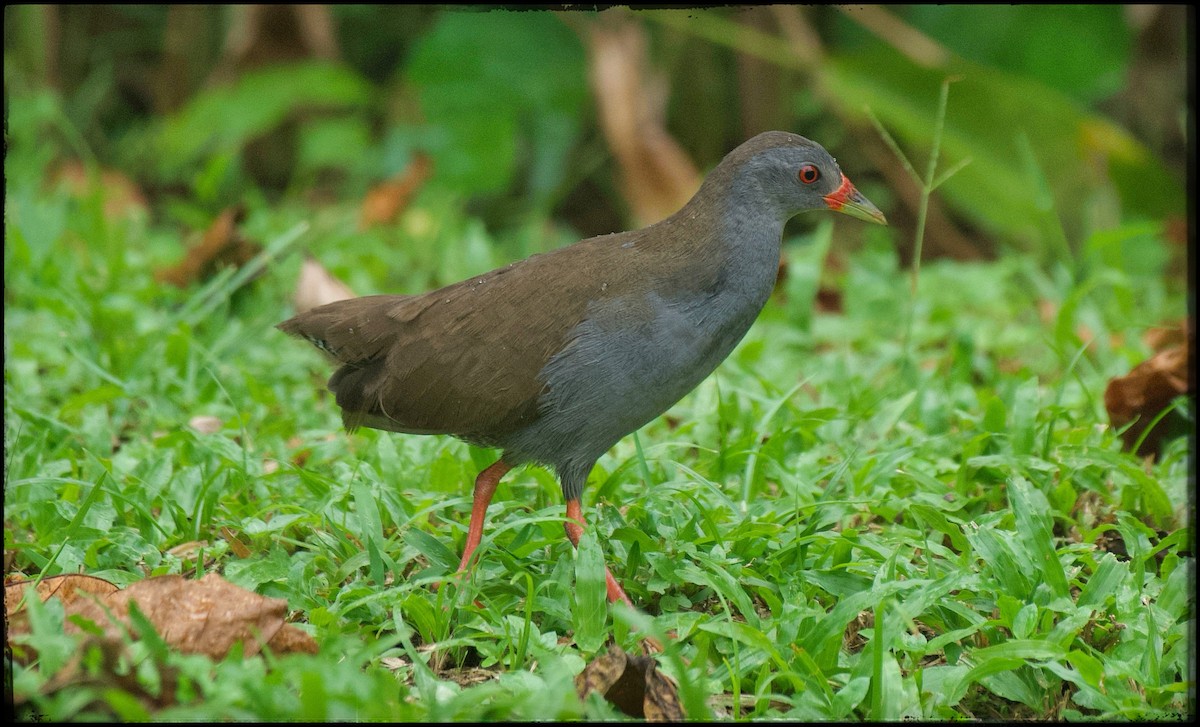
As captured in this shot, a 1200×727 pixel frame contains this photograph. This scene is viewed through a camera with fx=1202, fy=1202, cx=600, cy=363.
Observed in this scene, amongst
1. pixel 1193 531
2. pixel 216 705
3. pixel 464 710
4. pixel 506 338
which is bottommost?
pixel 1193 531

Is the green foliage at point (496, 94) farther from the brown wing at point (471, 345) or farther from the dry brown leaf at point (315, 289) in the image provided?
the brown wing at point (471, 345)

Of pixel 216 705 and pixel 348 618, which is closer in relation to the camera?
pixel 216 705

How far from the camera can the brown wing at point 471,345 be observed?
3.07 m

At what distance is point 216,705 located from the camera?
2.17 m

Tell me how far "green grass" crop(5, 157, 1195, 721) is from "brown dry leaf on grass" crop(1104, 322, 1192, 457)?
114mm

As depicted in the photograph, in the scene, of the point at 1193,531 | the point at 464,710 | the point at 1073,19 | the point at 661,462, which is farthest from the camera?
the point at 1073,19

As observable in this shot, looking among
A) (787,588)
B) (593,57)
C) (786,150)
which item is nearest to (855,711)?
(787,588)

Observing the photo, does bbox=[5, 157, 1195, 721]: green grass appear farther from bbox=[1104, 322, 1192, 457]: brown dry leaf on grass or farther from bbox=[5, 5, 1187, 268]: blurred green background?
bbox=[5, 5, 1187, 268]: blurred green background

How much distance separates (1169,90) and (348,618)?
6.74 meters

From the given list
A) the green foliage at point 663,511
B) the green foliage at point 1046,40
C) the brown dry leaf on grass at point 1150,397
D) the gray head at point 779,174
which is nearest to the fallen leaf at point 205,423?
the green foliage at point 663,511

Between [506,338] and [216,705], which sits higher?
[506,338]

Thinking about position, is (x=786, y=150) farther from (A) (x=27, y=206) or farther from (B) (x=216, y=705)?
(A) (x=27, y=206)

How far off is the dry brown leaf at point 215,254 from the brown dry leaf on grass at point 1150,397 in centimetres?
351

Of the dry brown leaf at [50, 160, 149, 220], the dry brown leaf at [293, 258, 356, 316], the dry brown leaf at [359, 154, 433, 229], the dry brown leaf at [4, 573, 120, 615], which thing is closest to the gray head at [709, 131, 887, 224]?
the dry brown leaf at [4, 573, 120, 615]
